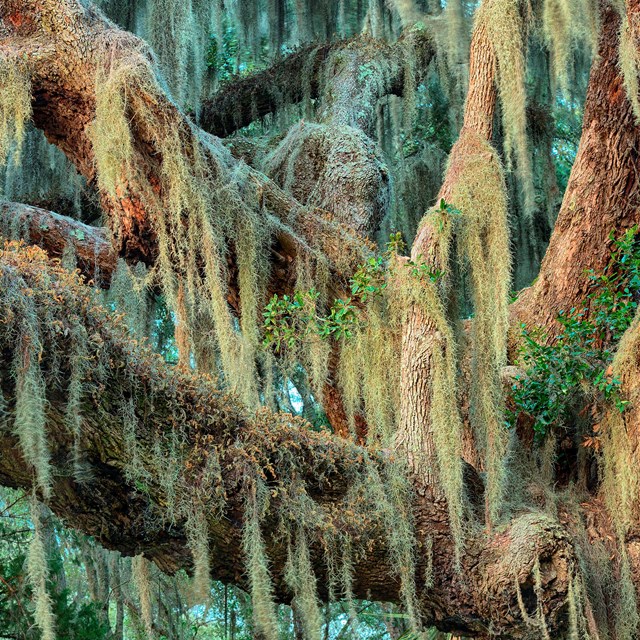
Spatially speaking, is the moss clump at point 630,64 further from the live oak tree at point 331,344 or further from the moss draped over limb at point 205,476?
the moss draped over limb at point 205,476

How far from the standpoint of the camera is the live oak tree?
3.56 metres

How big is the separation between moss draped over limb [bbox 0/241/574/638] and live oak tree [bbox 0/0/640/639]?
0.01m

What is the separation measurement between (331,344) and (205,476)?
5.62ft

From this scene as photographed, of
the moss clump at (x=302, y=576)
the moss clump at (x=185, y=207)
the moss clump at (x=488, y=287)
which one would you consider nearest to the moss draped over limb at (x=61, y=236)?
the moss clump at (x=185, y=207)

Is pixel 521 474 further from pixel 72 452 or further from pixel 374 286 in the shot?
pixel 72 452

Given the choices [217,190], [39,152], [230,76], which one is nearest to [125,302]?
[217,190]

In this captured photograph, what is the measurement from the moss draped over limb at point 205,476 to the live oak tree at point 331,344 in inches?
0.4

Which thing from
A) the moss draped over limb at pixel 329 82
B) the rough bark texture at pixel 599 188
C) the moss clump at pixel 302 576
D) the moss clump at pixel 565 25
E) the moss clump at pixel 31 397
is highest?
the moss draped over limb at pixel 329 82

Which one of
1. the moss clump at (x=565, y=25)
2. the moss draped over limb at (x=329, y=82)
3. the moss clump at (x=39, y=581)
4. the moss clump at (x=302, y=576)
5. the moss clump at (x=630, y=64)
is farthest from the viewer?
the moss draped over limb at (x=329, y=82)

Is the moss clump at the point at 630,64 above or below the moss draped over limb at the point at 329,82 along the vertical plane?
below

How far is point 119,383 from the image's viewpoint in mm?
3574

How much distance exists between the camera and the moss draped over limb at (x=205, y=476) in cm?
338

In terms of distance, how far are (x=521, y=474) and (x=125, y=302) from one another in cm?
249

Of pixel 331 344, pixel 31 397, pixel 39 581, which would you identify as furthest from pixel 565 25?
pixel 39 581
